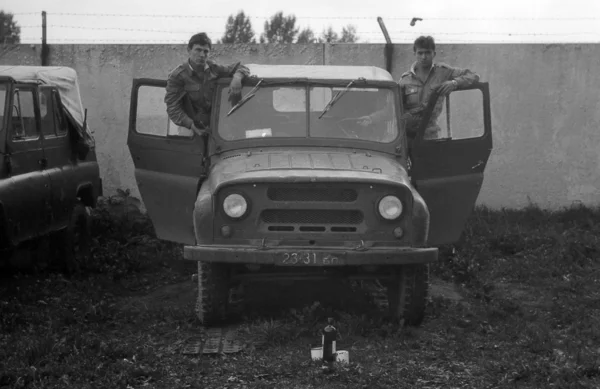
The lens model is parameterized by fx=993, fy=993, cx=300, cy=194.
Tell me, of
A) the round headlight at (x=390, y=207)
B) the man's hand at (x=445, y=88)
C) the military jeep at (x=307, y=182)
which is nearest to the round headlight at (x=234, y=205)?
the military jeep at (x=307, y=182)

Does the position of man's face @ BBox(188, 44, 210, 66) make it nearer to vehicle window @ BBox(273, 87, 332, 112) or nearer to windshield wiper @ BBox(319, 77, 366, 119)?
vehicle window @ BBox(273, 87, 332, 112)

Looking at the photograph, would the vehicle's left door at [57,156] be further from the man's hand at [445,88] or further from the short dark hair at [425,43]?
the man's hand at [445,88]

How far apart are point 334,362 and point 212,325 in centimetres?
142

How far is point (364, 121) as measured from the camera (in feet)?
24.7

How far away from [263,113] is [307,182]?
1.14 meters

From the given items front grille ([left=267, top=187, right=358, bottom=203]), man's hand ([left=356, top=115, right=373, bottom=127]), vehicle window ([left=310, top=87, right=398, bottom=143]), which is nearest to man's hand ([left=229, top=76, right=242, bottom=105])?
vehicle window ([left=310, top=87, right=398, bottom=143])

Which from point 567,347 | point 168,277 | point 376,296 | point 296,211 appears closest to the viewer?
point 567,347

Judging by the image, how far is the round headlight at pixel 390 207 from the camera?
21.4 ft

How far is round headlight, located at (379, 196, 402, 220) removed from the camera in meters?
6.54

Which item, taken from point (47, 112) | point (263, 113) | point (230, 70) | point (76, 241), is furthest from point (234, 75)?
point (76, 241)

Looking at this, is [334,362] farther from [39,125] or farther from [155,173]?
[39,125]

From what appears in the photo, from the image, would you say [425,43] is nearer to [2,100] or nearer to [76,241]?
[2,100]

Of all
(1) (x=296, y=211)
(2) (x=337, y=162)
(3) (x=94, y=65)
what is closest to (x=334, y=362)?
(1) (x=296, y=211)

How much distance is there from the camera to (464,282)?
8781 millimetres
